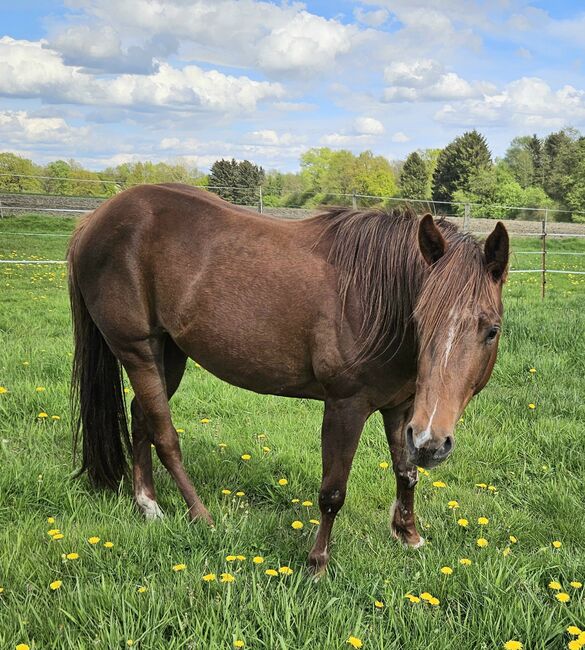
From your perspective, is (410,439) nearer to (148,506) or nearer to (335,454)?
(335,454)

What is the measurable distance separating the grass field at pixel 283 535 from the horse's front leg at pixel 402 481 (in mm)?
93

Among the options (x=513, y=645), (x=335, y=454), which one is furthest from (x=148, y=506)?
(x=513, y=645)

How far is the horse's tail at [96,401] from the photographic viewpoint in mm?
3406

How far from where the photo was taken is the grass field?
2.08 m

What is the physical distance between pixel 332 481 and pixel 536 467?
1.81 m

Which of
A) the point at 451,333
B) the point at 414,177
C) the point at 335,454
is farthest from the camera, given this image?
the point at 414,177

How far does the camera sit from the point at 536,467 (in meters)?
3.74

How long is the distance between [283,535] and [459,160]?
145 ft

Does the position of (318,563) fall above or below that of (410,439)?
below

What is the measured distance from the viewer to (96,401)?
11.4 ft

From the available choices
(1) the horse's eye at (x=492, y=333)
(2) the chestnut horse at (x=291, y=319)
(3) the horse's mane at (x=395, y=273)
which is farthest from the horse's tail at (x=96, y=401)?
(1) the horse's eye at (x=492, y=333)

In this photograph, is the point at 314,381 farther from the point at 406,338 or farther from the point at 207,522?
the point at 207,522

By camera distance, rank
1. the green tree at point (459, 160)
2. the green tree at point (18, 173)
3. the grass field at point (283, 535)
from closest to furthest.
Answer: the grass field at point (283, 535) < the green tree at point (18, 173) < the green tree at point (459, 160)

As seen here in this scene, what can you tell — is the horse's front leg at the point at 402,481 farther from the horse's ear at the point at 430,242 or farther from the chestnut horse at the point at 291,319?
the horse's ear at the point at 430,242
